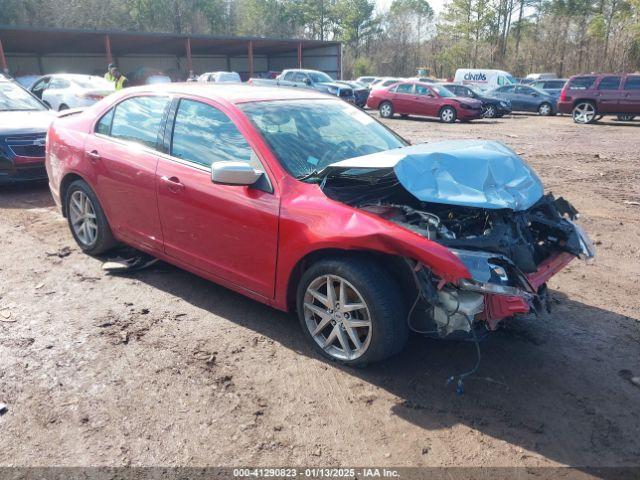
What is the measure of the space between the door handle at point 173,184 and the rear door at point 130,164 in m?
0.16

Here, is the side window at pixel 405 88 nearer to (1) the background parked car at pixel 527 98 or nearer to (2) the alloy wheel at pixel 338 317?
(1) the background parked car at pixel 527 98

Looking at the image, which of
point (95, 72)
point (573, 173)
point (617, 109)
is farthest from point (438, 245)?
point (95, 72)

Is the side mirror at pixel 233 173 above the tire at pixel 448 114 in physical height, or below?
above

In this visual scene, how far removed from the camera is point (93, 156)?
4.72 meters

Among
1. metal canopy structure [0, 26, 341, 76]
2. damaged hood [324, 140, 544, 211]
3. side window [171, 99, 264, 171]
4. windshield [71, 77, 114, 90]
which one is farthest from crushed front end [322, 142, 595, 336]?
metal canopy structure [0, 26, 341, 76]

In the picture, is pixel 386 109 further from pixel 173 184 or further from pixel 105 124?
pixel 173 184

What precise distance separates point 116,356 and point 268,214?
1.41 m

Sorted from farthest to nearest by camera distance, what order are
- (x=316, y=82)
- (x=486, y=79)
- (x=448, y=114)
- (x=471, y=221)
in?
(x=486, y=79), (x=316, y=82), (x=448, y=114), (x=471, y=221)

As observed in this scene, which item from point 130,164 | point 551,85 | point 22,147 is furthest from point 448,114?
A: point 130,164

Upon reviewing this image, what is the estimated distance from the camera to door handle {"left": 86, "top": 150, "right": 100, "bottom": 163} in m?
4.69

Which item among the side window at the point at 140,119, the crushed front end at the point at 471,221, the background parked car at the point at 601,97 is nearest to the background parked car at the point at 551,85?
the background parked car at the point at 601,97

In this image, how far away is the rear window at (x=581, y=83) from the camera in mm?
19000

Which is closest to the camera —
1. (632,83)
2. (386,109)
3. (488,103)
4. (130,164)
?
(130,164)

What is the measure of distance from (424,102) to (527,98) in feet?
21.5
